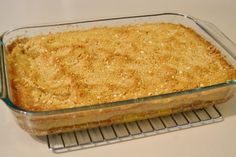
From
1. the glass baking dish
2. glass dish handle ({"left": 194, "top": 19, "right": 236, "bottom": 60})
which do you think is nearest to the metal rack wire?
the glass baking dish

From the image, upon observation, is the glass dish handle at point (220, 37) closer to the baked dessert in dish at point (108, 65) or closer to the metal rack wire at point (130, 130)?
the baked dessert in dish at point (108, 65)

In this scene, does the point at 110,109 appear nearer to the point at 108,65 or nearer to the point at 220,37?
the point at 108,65

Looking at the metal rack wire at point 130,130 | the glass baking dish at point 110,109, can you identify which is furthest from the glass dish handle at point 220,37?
the metal rack wire at point 130,130

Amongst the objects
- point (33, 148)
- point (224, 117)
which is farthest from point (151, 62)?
point (33, 148)

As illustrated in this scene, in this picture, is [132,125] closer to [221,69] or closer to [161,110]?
[161,110]

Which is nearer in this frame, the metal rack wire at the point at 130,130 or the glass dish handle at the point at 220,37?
the metal rack wire at the point at 130,130
